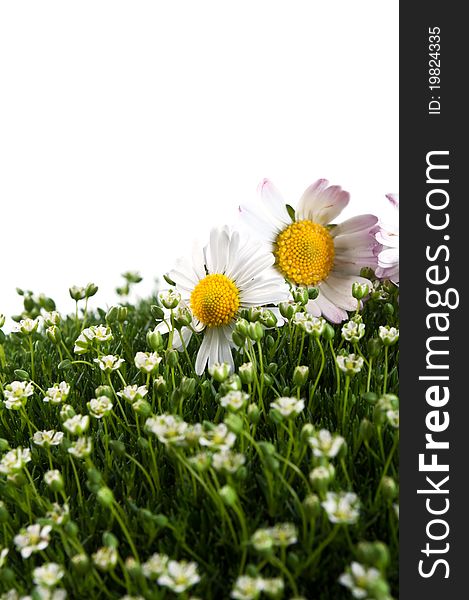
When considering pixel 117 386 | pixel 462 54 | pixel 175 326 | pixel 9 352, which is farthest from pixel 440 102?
pixel 9 352

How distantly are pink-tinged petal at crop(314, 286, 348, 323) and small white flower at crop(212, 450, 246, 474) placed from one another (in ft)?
1.11

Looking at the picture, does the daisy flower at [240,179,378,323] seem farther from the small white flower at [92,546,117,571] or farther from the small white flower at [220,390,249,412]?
the small white flower at [92,546,117,571]

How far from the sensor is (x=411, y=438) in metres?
0.68

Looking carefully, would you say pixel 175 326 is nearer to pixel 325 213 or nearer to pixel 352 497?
pixel 325 213

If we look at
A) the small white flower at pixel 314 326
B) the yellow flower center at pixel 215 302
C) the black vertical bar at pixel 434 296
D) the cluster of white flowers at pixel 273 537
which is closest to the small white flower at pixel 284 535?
the cluster of white flowers at pixel 273 537

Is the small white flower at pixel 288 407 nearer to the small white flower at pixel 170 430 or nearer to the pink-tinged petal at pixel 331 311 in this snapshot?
the small white flower at pixel 170 430

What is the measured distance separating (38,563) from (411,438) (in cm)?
34

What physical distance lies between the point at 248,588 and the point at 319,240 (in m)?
0.49

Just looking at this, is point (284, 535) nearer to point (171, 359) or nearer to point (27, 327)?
point (171, 359)

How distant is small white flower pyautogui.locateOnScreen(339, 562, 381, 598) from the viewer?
507 millimetres

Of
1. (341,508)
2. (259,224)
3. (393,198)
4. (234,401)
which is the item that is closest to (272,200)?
(259,224)

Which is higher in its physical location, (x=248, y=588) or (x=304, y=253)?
(x=304, y=253)

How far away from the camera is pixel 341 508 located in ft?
1.85

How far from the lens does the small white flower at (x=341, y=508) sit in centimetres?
56
